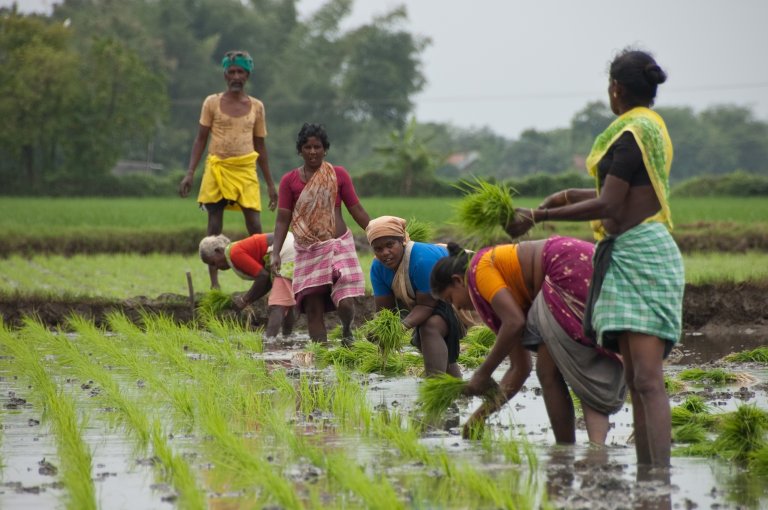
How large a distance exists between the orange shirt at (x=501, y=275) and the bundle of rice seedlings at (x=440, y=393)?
46 centimetres

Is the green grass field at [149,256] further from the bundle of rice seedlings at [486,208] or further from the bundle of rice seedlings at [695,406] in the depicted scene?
the bundle of rice seedlings at [695,406]

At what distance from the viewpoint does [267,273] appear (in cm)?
951

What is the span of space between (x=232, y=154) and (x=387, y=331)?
4011mm

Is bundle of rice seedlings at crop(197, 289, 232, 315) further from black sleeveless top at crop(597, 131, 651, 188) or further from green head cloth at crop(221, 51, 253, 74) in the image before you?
black sleeveless top at crop(597, 131, 651, 188)

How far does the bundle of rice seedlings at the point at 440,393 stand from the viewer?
211 inches

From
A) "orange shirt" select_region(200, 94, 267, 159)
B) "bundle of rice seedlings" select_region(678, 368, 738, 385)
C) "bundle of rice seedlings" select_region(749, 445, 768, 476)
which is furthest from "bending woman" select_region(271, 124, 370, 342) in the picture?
"bundle of rice seedlings" select_region(749, 445, 768, 476)

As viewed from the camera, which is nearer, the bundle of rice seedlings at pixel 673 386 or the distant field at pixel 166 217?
the bundle of rice seedlings at pixel 673 386

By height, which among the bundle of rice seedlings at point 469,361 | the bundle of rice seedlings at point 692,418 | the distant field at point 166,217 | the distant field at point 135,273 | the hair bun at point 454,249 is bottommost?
the bundle of rice seedlings at point 469,361

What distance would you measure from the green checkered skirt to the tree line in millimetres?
27823

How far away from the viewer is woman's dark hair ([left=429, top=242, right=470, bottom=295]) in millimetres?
5246

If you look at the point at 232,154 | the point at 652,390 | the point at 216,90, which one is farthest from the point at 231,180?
the point at 216,90

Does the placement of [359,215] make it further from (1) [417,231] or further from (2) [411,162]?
(2) [411,162]

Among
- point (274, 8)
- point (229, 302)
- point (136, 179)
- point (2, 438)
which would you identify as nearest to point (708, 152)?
point (274, 8)

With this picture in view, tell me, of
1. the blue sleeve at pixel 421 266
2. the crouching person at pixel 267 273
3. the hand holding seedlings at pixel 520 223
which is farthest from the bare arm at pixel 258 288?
the hand holding seedlings at pixel 520 223
